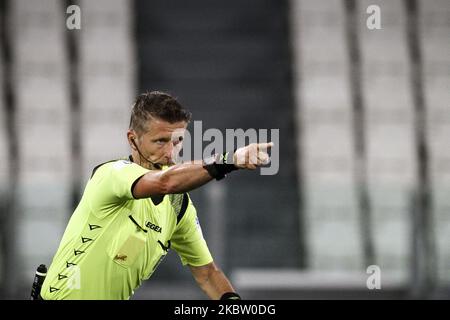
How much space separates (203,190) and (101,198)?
466 centimetres

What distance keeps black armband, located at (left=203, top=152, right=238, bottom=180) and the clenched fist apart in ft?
0.21

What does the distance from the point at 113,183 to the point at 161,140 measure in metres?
0.41

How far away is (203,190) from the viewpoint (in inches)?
392

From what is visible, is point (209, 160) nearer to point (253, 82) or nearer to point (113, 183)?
point (113, 183)

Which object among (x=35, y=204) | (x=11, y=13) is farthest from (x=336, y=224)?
(x=11, y=13)

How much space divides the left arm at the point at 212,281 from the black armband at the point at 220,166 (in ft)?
5.11

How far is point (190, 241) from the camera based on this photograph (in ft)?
19.9

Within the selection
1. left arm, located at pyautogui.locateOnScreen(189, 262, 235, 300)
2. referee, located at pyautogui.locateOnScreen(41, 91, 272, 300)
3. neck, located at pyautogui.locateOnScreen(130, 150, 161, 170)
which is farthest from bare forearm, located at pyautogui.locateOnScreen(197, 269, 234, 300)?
neck, located at pyautogui.locateOnScreen(130, 150, 161, 170)

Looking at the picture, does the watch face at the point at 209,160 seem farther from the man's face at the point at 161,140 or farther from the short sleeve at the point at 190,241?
the short sleeve at the point at 190,241

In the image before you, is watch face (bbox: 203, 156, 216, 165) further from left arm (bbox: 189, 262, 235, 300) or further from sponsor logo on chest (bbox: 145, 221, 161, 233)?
left arm (bbox: 189, 262, 235, 300)

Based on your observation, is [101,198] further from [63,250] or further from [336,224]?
[336,224]

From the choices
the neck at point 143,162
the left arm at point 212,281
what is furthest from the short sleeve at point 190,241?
the neck at point 143,162

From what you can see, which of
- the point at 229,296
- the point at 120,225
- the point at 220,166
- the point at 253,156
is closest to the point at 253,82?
the point at 229,296

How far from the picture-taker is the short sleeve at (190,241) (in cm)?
593
